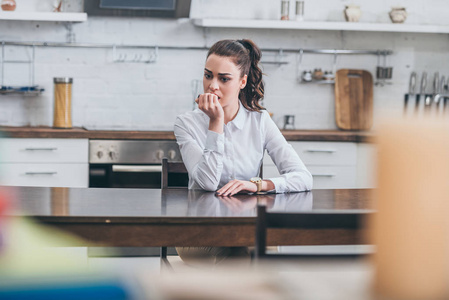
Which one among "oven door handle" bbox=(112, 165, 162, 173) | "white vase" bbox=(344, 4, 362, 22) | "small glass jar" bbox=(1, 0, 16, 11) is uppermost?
"white vase" bbox=(344, 4, 362, 22)

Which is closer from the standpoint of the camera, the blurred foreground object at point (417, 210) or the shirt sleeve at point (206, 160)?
the blurred foreground object at point (417, 210)

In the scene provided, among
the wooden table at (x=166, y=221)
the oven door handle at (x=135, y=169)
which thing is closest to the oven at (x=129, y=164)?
the oven door handle at (x=135, y=169)

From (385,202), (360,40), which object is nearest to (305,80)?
(360,40)

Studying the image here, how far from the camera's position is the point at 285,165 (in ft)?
8.61

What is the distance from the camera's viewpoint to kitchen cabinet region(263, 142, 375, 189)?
4.35 metres

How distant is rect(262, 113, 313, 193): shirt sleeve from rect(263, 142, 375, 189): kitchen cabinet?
63.0 inches

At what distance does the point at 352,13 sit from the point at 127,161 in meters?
2.11

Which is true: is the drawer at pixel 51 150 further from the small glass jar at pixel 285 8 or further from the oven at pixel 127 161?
the small glass jar at pixel 285 8

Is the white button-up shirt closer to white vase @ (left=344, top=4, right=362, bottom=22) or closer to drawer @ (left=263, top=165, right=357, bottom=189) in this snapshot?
drawer @ (left=263, top=165, right=357, bottom=189)

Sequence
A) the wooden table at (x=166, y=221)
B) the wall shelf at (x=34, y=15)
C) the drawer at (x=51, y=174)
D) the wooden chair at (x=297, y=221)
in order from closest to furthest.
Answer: the wooden chair at (x=297, y=221) → the wooden table at (x=166, y=221) → the drawer at (x=51, y=174) → the wall shelf at (x=34, y=15)

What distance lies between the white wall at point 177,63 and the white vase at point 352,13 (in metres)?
0.17

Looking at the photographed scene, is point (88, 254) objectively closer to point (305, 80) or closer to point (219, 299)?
point (305, 80)

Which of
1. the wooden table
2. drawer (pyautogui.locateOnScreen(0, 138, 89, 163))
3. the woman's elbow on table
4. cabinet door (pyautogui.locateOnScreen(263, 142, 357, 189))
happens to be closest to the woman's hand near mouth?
the woman's elbow on table

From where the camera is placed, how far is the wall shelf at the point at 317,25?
4516mm
